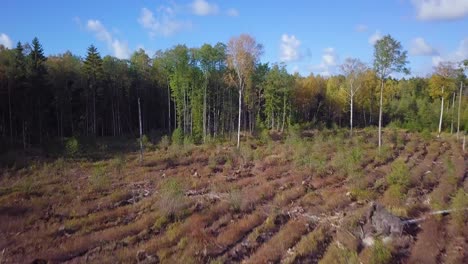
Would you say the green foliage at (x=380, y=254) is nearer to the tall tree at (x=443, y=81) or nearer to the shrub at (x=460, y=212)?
the shrub at (x=460, y=212)

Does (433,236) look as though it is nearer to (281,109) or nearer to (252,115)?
(281,109)

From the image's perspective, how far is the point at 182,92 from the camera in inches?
1719

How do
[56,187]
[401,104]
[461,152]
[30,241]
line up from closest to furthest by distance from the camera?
[30,241]
[56,187]
[461,152]
[401,104]

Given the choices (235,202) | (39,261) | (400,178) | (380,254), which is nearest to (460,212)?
(380,254)

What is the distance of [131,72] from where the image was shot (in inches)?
2042

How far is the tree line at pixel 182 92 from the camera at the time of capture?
37062 millimetres

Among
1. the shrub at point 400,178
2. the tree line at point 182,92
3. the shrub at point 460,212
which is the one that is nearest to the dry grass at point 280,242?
the shrub at point 460,212

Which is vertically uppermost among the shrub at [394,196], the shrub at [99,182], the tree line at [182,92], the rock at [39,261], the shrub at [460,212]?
the tree line at [182,92]

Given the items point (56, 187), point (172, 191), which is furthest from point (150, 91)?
point (172, 191)

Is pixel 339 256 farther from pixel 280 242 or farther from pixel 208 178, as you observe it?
pixel 208 178

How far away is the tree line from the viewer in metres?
37.1

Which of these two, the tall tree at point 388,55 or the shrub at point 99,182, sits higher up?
the tall tree at point 388,55

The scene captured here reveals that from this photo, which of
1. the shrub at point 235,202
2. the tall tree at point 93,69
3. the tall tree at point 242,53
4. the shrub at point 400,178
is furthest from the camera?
the tall tree at point 93,69

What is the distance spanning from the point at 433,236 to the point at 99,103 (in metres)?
44.2
